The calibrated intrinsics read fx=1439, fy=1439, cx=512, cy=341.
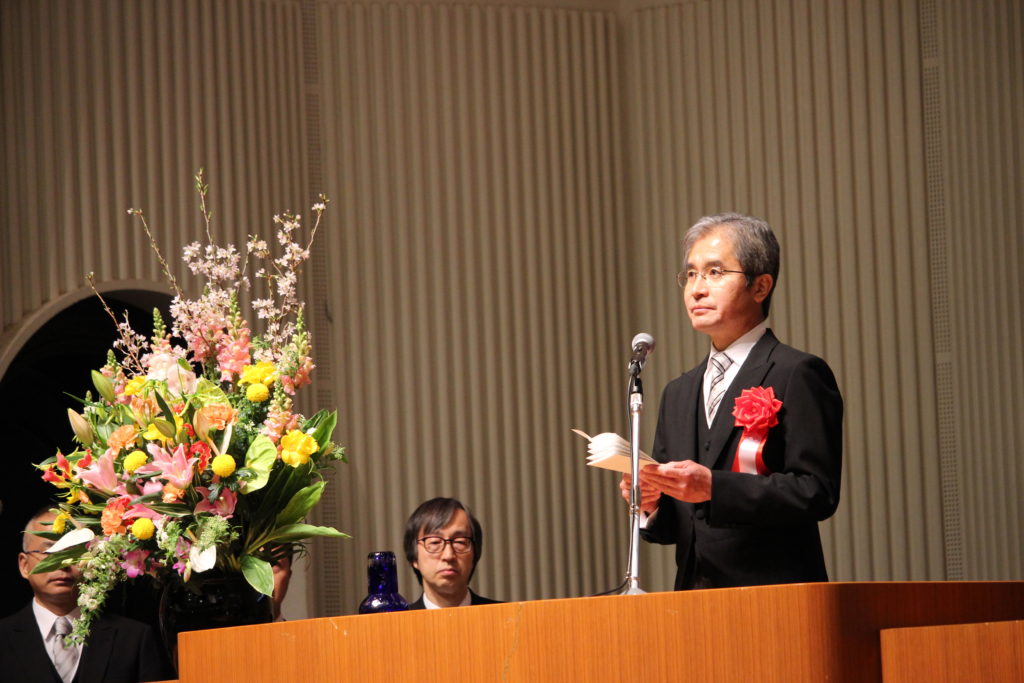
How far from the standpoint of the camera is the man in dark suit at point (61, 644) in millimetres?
3848

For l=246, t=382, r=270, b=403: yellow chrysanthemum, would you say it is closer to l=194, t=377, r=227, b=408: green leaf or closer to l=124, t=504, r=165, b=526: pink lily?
l=194, t=377, r=227, b=408: green leaf

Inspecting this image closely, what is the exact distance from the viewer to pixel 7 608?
4836mm

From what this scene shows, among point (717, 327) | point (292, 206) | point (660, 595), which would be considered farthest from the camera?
point (292, 206)

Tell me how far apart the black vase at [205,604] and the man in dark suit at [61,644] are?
4.02 feet

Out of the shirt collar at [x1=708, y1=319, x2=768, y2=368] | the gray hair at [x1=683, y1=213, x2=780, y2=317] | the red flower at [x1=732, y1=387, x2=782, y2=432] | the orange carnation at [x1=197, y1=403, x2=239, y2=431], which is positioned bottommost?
the orange carnation at [x1=197, y1=403, x2=239, y2=431]

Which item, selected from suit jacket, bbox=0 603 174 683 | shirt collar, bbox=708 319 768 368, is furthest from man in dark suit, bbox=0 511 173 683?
shirt collar, bbox=708 319 768 368

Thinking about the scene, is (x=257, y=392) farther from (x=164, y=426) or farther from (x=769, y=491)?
(x=769, y=491)

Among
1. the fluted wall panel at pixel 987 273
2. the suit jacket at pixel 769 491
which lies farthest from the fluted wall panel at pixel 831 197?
the suit jacket at pixel 769 491

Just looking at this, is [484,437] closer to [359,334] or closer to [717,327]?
[359,334]

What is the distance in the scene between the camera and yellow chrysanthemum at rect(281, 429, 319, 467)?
2.60 m

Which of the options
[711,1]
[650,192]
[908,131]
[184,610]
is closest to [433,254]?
[650,192]

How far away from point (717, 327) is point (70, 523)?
1353mm

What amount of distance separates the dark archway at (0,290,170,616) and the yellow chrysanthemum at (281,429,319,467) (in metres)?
2.45

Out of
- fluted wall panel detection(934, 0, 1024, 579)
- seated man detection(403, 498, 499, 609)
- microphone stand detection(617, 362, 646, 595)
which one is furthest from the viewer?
fluted wall panel detection(934, 0, 1024, 579)
